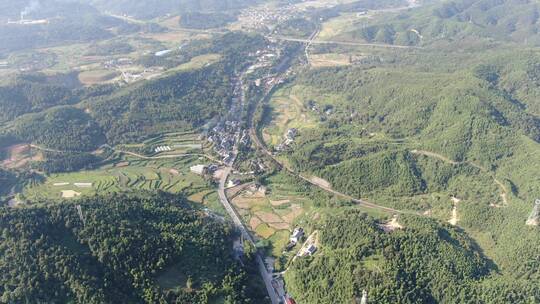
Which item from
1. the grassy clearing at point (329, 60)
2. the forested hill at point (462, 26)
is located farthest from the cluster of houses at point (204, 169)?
the forested hill at point (462, 26)


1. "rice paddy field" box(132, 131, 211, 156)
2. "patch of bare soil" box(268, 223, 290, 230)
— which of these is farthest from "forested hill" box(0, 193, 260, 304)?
"rice paddy field" box(132, 131, 211, 156)

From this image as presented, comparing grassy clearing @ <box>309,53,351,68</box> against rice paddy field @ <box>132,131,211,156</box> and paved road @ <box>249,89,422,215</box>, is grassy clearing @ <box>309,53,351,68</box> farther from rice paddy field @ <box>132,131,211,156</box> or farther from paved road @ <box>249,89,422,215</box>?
rice paddy field @ <box>132,131,211,156</box>

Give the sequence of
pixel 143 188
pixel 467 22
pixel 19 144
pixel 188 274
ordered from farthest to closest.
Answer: pixel 467 22 → pixel 19 144 → pixel 143 188 → pixel 188 274

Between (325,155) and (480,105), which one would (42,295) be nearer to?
(325,155)

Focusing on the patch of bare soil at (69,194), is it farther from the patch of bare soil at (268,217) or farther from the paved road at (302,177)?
the paved road at (302,177)

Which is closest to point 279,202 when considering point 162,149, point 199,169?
point 199,169

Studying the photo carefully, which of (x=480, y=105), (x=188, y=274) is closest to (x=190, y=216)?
(x=188, y=274)

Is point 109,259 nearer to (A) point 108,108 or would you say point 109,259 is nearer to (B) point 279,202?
(B) point 279,202
